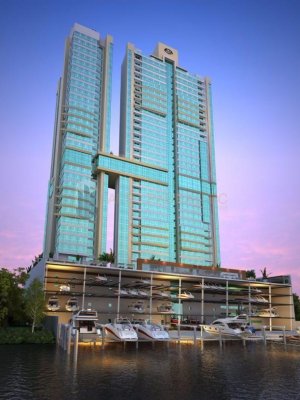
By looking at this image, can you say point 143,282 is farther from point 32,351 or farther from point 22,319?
point 32,351

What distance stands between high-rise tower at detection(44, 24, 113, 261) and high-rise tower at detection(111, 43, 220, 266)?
8.96 m

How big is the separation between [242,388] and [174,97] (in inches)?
6465

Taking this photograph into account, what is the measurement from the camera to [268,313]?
71375mm

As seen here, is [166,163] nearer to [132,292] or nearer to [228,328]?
[132,292]

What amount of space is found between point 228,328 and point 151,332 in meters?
11.7

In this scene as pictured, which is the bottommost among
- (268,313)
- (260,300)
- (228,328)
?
(228,328)

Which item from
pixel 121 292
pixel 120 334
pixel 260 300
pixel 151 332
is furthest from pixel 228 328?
pixel 260 300

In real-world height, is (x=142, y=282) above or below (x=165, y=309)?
above

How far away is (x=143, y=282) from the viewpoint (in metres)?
61.7

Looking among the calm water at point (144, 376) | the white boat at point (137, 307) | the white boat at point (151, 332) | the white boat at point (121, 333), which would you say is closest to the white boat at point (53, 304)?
the white boat at point (137, 307)

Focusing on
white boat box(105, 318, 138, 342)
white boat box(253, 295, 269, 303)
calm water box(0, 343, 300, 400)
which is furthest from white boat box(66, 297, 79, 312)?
white boat box(253, 295, 269, 303)

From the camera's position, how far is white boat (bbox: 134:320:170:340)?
39312mm

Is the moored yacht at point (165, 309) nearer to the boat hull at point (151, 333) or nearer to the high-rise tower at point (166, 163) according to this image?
the boat hull at point (151, 333)

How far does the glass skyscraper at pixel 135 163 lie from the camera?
13500 centimetres
